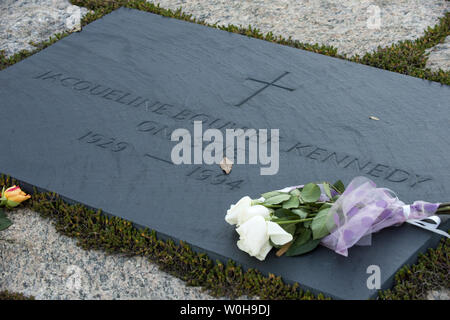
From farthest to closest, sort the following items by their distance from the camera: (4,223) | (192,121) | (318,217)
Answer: (192,121), (4,223), (318,217)

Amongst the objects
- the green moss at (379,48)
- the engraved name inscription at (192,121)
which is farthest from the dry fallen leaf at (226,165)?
the green moss at (379,48)

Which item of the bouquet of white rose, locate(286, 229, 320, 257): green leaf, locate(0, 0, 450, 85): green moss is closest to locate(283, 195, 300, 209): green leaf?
the bouquet of white rose

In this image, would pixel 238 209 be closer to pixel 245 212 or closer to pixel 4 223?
pixel 245 212

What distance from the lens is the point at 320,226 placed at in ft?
7.48

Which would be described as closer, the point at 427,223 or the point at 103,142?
the point at 427,223

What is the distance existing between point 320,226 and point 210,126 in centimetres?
104

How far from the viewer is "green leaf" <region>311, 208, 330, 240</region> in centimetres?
228

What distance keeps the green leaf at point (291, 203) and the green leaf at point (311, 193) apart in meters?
0.03

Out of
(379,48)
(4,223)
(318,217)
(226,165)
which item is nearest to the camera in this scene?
(318,217)

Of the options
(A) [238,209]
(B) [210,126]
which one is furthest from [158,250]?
(B) [210,126]

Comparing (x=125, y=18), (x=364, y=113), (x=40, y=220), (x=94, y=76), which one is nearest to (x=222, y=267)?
(x=40, y=220)

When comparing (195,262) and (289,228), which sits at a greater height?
(289,228)

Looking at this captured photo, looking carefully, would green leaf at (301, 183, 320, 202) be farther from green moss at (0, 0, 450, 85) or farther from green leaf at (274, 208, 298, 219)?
green moss at (0, 0, 450, 85)

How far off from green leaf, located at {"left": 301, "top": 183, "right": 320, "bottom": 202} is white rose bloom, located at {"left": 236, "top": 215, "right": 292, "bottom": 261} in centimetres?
18
